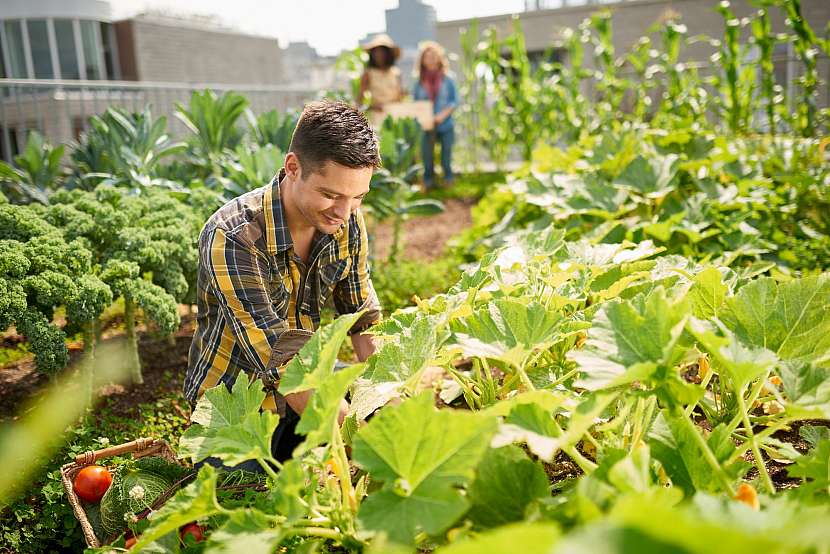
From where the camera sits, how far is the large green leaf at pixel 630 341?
1064 mm

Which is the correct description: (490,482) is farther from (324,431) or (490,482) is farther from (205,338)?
(205,338)

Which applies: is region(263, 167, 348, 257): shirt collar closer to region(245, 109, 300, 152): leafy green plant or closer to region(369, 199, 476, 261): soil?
region(245, 109, 300, 152): leafy green plant

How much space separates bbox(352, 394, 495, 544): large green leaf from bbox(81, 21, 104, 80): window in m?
20.7

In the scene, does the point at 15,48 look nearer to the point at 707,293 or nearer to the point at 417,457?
the point at 707,293

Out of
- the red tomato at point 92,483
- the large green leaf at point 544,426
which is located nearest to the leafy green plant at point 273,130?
the red tomato at point 92,483

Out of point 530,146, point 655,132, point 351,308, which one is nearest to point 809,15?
point 530,146

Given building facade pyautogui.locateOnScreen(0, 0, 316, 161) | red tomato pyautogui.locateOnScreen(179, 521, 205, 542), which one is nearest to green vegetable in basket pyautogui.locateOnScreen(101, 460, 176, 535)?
red tomato pyautogui.locateOnScreen(179, 521, 205, 542)

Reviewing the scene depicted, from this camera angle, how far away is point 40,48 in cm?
1795

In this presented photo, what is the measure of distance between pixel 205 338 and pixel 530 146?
6.62 meters

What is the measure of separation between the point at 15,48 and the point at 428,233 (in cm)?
1624

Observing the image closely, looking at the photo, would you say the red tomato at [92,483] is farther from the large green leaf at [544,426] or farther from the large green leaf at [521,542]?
the large green leaf at [521,542]

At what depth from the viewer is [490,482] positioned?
1128 mm

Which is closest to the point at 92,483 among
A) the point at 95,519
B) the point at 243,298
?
the point at 95,519

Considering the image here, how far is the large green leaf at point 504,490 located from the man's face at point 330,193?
94cm
